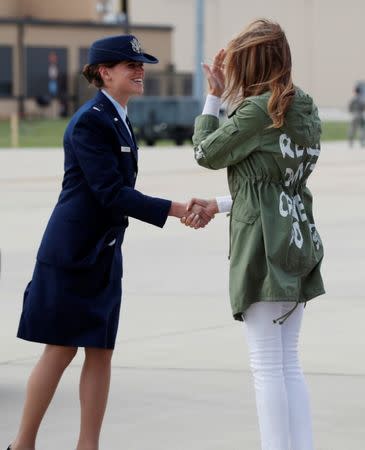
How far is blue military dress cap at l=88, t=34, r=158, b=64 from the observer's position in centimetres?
521

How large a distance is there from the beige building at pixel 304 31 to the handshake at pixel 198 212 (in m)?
75.0

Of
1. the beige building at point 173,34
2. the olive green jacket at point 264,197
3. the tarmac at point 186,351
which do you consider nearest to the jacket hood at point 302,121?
the olive green jacket at point 264,197

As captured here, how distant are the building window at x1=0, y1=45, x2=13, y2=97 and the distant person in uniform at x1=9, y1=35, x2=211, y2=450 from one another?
2461 inches

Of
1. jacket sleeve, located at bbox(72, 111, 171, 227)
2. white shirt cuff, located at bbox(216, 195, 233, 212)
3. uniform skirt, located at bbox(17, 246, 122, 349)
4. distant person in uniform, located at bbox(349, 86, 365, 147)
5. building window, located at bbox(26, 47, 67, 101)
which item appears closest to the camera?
jacket sleeve, located at bbox(72, 111, 171, 227)

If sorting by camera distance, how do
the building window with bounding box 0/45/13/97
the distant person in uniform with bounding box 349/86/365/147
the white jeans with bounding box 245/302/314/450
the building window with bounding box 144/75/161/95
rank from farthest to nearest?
1. the building window with bounding box 0/45/13/97
2. the building window with bounding box 144/75/161/95
3. the distant person in uniform with bounding box 349/86/365/147
4. the white jeans with bounding box 245/302/314/450

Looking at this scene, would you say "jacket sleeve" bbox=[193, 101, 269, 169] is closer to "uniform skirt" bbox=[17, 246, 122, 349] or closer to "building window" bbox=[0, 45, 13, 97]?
"uniform skirt" bbox=[17, 246, 122, 349]

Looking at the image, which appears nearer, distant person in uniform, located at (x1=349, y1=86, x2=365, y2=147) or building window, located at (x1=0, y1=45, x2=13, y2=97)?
distant person in uniform, located at (x1=349, y1=86, x2=365, y2=147)

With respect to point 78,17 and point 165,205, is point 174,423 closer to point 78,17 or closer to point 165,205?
point 165,205

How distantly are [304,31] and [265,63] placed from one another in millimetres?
77261

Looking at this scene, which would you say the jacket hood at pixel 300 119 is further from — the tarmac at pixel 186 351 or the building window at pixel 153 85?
the building window at pixel 153 85

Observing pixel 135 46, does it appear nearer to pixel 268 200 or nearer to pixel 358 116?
pixel 268 200

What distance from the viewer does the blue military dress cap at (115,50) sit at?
5.21m

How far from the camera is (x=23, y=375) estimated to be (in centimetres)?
739

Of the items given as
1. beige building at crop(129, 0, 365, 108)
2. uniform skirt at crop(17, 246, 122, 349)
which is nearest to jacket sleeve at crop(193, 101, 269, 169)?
uniform skirt at crop(17, 246, 122, 349)
